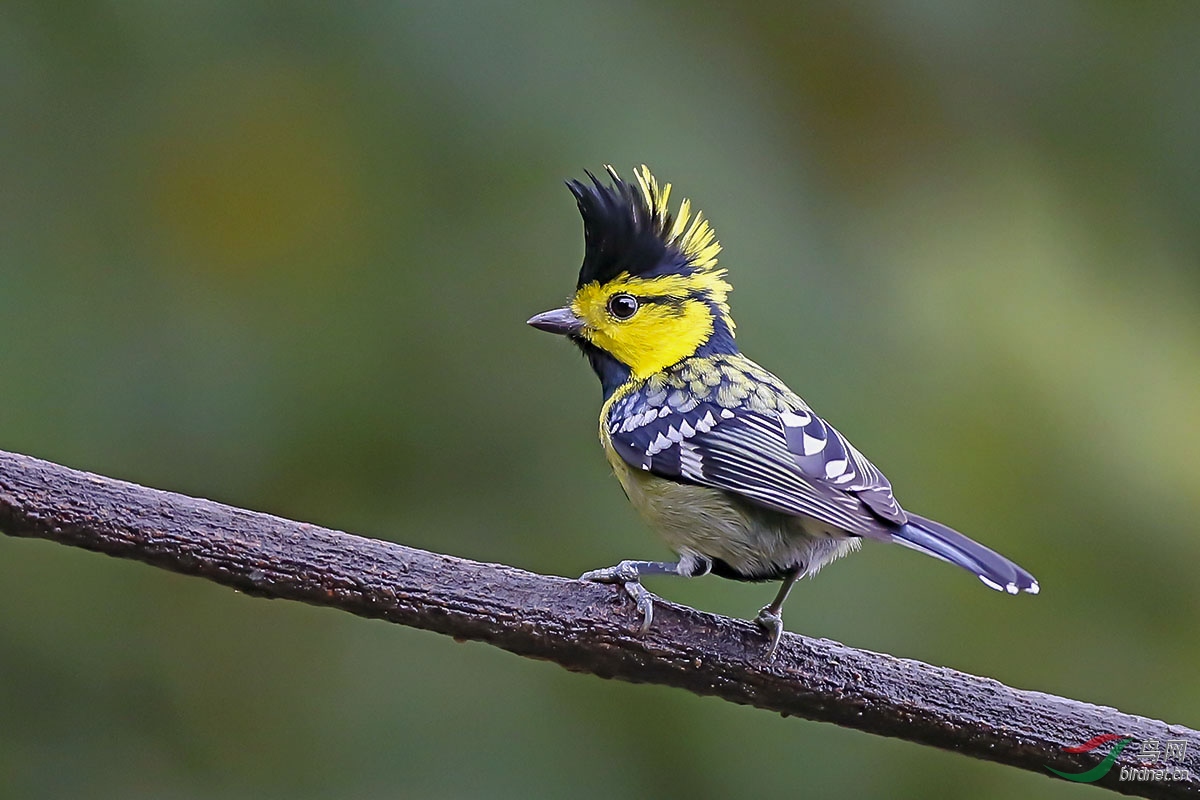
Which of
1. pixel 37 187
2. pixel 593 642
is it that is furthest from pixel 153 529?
pixel 37 187

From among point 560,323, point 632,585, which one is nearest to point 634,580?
point 632,585

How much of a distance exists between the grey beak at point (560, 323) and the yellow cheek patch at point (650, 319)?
0.02 m

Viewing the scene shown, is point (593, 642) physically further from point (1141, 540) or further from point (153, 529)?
point (1141, 540)

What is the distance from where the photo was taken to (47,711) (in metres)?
3.71

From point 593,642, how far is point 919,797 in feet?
6.30

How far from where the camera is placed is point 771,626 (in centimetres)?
237

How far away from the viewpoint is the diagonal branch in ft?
7.13

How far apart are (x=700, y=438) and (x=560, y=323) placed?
57 centimetres

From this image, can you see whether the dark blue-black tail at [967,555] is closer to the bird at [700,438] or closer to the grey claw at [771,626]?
the bird at [700,438]

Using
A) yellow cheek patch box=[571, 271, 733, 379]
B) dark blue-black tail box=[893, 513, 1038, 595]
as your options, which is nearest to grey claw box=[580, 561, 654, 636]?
dark blue-black tail box=[893, 513, 1038, 595]

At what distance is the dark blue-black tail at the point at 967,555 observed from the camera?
2.14 meters

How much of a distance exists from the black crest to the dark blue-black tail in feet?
3.23

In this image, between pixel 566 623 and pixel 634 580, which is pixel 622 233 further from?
pixel 566 623

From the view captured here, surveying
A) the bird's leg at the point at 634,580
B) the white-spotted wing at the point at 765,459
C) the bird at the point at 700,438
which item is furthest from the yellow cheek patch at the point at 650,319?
the bird's leg at the point at 634,580
